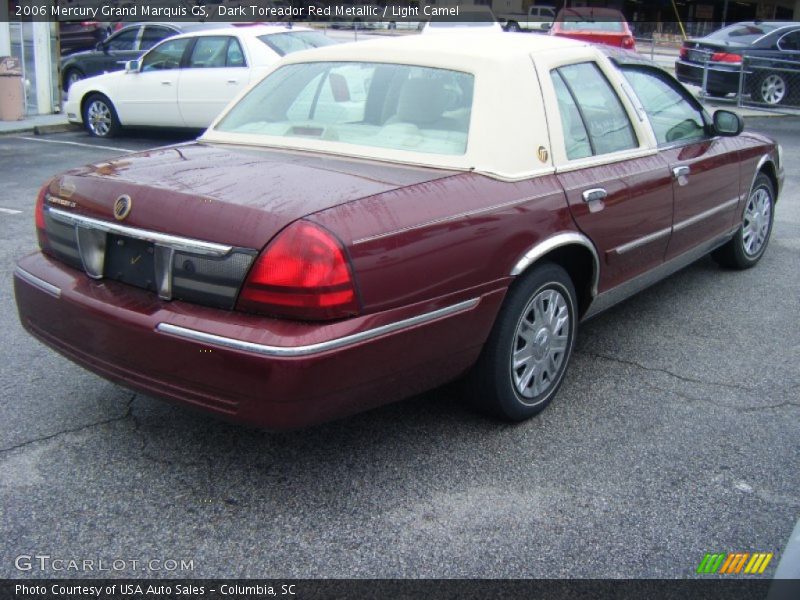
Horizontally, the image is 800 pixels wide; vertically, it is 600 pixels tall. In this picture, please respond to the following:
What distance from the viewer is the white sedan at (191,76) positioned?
11.0 m

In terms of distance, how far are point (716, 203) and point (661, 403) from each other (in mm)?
1712

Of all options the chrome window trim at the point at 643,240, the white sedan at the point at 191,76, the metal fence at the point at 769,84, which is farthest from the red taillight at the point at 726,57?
the chrome window trim at the point at 643,240

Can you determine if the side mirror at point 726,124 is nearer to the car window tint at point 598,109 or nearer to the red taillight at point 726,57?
the car window tint at point 598,109

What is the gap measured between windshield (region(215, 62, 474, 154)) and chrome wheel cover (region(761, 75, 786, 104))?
14222mm

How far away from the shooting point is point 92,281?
10.9ft

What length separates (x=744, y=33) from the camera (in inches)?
671

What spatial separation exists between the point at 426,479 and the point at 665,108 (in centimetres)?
278

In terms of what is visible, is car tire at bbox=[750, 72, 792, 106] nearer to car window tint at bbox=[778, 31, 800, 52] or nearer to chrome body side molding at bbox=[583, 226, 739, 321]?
car window tint at bbox=[778, 31, 800, 52]

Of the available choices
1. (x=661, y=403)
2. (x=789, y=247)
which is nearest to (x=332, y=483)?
(x=661, y=403)

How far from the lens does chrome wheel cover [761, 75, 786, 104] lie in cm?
1633

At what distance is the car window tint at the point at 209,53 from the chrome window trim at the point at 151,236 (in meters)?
8.23

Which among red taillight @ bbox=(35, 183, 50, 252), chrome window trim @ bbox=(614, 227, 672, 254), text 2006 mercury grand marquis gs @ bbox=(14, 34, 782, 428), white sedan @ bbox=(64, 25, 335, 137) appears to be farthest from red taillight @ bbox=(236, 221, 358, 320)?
white sedan @ bbox=(64, 25, 335, 137)

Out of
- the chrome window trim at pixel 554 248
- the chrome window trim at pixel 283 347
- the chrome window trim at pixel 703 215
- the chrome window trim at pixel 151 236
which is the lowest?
the chrome window trim at pixel 283 347

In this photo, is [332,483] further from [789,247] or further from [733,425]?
[789,247]
